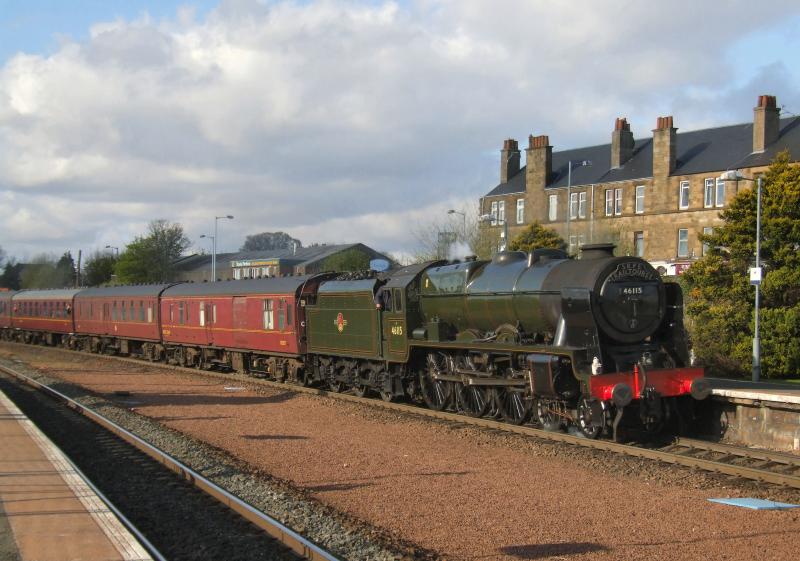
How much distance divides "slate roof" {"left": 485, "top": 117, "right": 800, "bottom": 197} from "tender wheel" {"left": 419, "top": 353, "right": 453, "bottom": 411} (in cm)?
3402

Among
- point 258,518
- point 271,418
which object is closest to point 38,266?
point 271,418

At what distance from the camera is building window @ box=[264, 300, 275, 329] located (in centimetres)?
2362

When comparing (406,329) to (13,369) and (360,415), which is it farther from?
(13,369)

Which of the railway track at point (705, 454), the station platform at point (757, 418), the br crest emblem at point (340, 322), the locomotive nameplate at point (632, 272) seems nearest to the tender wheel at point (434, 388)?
the railway track at point (705, 454)

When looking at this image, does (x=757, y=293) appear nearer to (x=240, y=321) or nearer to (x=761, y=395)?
(x=761, y=395)

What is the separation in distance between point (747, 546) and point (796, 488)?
2.88 metres

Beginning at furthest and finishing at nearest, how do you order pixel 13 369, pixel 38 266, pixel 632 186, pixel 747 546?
pixel 38 266 < pixel 632 186 < pixel 13 369 < pixel 747 546

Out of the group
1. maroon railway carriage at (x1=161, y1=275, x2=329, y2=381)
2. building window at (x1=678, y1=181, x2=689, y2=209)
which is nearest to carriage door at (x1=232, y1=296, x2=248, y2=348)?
maroon railway carriage at (x1=161, y1=275, x2=329, y2=381)

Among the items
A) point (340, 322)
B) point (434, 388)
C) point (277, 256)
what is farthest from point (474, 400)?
point (277, 256)

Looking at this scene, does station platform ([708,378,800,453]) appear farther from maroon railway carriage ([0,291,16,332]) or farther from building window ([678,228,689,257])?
maroon railway carriage ([0,291,16,332])

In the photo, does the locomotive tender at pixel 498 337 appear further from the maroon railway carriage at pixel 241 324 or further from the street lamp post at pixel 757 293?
the street lamp post at pixel 757 293

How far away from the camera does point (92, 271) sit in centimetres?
9831

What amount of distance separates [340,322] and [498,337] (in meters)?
6.54

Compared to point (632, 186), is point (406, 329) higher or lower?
lower
